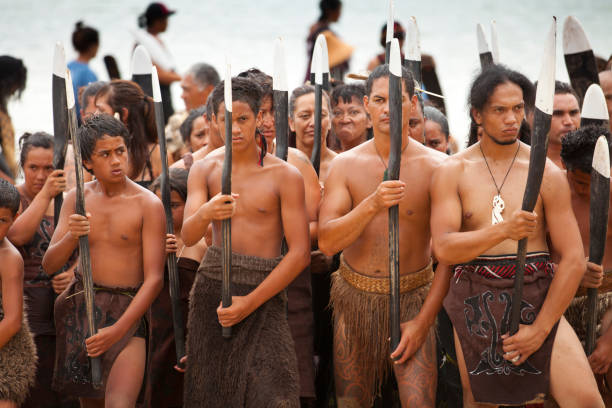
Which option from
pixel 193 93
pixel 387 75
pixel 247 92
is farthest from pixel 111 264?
pixel 193 93

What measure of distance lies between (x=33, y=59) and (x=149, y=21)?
2.72 meters

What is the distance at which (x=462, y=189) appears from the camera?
117 inches

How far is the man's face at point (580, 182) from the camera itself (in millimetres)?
3293

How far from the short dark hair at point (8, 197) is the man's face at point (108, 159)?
34 centimetres

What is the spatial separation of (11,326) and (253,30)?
6659 mm

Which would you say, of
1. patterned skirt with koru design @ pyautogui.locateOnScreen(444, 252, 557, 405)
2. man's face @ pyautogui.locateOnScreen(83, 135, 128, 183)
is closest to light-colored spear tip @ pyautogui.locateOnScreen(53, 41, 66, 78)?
man's face @ pyautogui.locateOnScreen(83, 135, 128, 183)

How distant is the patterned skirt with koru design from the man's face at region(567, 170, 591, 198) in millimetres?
526

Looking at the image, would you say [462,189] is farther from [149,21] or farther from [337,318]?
[149,21]

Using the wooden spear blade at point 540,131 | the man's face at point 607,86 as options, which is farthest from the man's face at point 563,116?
the wooden spear blade at point 540,131

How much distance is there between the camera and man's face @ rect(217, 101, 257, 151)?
10.4ft

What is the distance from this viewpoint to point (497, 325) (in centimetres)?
288

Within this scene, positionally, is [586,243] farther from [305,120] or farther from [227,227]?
[305,120]

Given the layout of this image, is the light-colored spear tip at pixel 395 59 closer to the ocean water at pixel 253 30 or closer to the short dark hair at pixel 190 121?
the short dark hair at pixel 190 121

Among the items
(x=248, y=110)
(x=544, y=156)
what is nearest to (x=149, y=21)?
(x=248, y=110)
